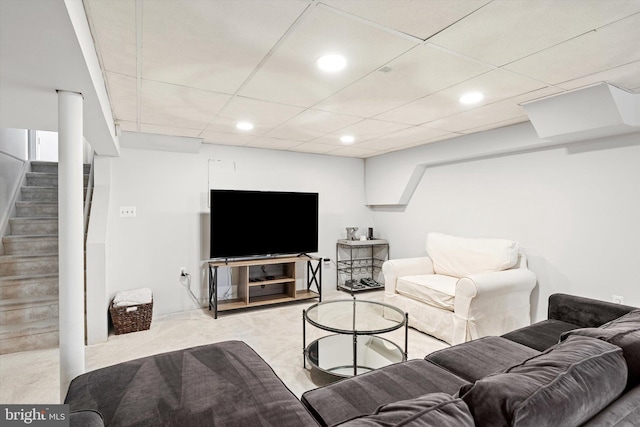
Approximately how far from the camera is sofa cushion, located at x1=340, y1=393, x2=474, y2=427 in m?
0.85

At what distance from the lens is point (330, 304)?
331 centimetres

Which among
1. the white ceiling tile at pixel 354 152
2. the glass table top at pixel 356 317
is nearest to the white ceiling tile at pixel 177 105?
the glass table top at pixel 356 317

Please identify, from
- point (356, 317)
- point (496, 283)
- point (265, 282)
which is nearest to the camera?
point (356, 317)

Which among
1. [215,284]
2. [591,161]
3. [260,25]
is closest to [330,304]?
[215,284]

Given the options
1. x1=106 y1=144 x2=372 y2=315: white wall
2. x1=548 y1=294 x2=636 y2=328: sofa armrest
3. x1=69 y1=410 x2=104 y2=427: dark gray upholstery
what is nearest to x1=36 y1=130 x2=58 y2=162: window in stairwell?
x1=106 y1=144 x2=372 y2=315: white wall

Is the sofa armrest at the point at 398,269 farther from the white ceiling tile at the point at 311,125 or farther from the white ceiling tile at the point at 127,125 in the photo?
the white ceiling tile at the point at 127,125

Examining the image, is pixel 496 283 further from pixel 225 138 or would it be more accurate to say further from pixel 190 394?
pixel 225 138

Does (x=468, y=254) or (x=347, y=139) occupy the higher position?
(x=347, y=139)

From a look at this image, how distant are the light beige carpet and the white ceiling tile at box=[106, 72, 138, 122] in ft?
7.39

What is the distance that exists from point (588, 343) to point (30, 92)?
3.09 m

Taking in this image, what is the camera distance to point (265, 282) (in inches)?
171

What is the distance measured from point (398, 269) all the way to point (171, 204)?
302cm

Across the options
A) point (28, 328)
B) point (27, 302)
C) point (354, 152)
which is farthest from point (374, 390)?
point (354, 152)

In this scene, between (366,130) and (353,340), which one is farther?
(366,130)
